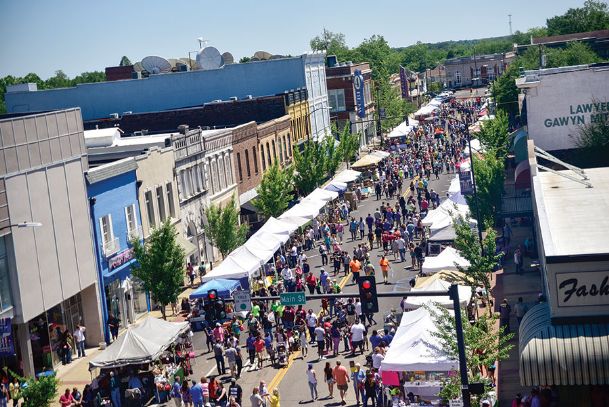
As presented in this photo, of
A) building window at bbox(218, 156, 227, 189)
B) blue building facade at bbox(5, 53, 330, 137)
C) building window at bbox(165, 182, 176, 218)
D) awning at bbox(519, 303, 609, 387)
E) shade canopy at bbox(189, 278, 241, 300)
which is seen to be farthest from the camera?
blue building facade at bbox(5, 53, 330, 137)

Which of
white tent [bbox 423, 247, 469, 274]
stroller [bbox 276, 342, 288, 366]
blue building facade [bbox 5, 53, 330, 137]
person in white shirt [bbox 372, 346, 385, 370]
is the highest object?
blue building facade [bbox 5, 53, 330, 137]

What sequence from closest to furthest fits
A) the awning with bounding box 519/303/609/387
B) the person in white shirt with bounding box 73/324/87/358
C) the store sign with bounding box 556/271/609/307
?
the awning with bounding box 519/303/609/387 < the store sign with bounding box 556/271/609/307 < the person in white shirt with bounding box 73/324/87/358

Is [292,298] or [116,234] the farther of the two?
[116,234]

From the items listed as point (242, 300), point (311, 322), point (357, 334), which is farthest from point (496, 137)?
point (242, 300)

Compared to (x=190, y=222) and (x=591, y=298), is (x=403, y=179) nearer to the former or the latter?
(x=190, y=222)

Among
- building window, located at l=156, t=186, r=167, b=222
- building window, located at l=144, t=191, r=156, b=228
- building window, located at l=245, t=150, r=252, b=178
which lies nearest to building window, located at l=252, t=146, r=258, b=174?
building window, located at l=245, t=150, r=252, b=178

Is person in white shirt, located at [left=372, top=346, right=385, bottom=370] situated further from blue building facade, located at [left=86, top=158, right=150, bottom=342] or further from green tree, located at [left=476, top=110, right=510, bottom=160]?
green tree, located at [left=476, top=110, right=510, bottom=160]

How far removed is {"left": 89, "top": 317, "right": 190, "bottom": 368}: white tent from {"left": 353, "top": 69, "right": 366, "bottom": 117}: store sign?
73.3 metres

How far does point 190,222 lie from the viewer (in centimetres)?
5269

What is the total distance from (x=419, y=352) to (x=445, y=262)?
11342mm

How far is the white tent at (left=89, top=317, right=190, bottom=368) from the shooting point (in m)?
30.6

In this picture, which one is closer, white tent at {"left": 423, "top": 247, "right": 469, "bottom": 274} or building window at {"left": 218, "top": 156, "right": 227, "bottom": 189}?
white tent at {"left": 423, "top": 247, "right": 469, "bottom": 274}

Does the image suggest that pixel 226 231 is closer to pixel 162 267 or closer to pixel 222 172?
pixel 222 172

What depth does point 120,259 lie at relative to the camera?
42500 mm
